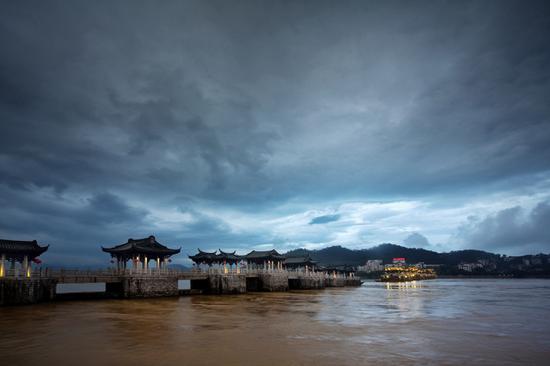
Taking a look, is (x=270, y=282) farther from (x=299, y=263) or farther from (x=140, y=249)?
(x=299, y=263)

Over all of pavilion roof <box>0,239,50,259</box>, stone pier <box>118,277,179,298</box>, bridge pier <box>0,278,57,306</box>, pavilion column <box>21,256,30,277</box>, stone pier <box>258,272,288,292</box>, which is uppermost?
pavilion roof <box>0,239,50,259</box>

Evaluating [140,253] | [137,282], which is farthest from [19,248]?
[140,253]

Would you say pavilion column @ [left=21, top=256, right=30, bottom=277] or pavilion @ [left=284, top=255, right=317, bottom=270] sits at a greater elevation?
pavilion column @ [left=21, top=256, right=30, bottom=277]

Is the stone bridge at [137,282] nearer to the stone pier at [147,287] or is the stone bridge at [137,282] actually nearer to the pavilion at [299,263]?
the stone pier at [147,287]

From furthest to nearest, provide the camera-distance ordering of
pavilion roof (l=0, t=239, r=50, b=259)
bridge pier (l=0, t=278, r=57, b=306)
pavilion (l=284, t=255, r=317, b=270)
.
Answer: pavilion (l=284, t=255, r=317, b=270) < pavilion roof (l=0, t=239, r=50, b=259) < bridge pier (l=0, t=278, r=57, b=306)

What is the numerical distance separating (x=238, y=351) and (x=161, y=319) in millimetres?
11036

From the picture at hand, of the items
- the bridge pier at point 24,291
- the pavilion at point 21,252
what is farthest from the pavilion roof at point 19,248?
the bridge pier at point 24,291

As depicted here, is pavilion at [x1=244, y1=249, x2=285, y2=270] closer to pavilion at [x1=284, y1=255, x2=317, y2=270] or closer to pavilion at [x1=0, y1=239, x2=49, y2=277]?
pavilion at [x1=284, y1=255, x2=317, y2=270]

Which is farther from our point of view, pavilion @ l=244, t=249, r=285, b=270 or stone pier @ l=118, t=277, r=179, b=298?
pavilion @ l=244, t=249, r=285, b=270

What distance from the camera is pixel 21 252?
34125 mm

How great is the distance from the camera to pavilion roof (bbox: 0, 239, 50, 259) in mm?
33094

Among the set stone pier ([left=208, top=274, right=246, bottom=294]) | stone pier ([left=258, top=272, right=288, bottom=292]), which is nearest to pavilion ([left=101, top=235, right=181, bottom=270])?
stone pier ([left=208, top=274, right=246, bottom=294])

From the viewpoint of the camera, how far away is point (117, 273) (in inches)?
1550

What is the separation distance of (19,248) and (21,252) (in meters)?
0.59
